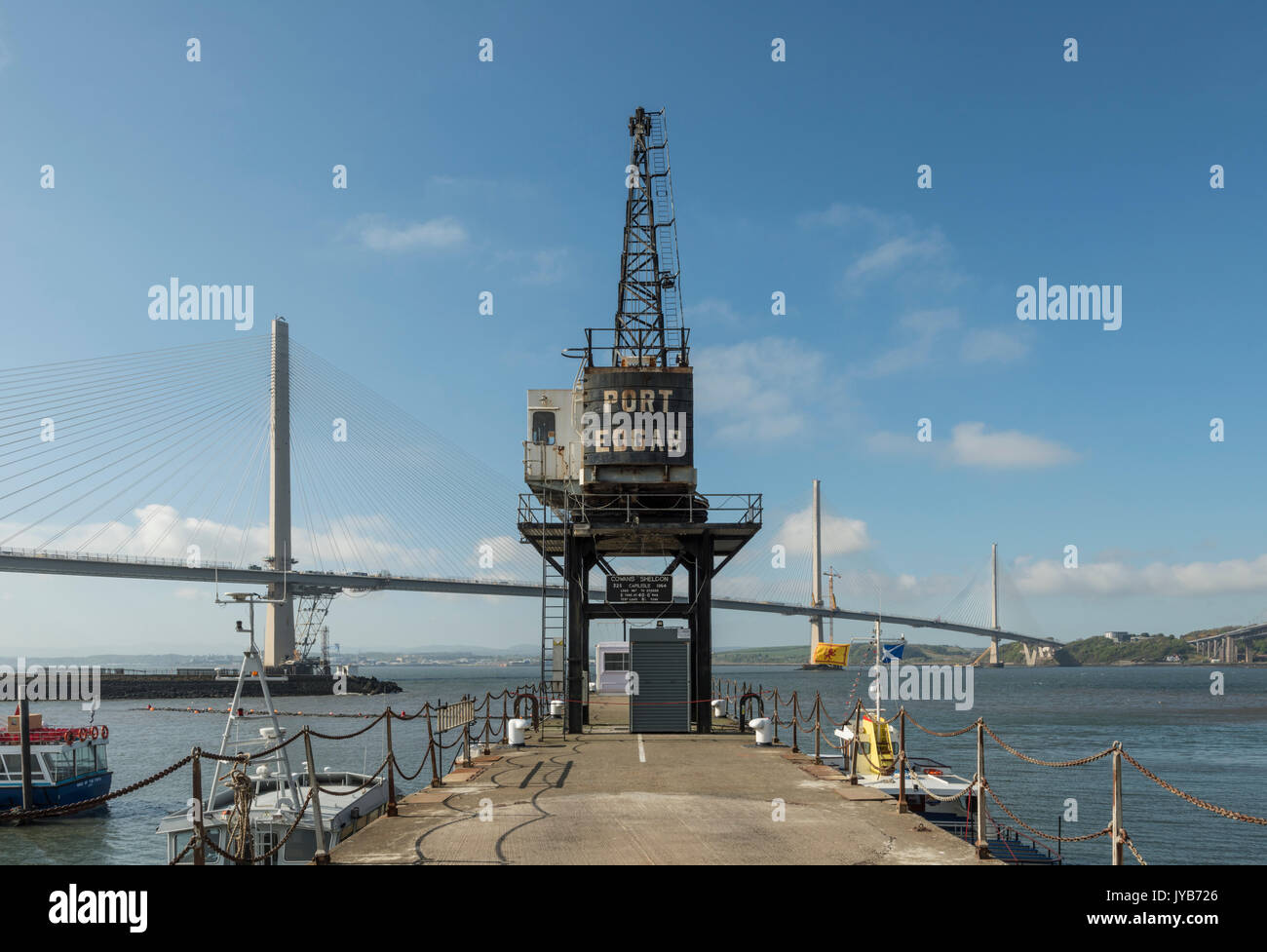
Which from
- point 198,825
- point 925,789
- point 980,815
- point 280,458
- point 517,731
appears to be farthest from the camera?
point 280,458

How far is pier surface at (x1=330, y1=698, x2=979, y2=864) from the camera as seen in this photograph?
463 inches

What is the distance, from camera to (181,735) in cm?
7181

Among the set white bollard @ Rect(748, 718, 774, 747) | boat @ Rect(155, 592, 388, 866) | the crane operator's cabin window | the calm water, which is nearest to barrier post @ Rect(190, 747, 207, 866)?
boat @ Rect(155, 592, 388, 866)

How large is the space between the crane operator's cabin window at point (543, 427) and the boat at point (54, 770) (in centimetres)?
2635

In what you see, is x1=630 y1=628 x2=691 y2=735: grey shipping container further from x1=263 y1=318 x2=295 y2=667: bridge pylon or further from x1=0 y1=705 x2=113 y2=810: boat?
x1=263 y1=318 x2=295 y2=667: bridge pylon

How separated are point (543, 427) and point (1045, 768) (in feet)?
136

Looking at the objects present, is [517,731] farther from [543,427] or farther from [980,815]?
[980,815]

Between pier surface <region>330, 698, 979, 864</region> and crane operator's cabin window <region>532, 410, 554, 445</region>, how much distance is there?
11293 millimetres

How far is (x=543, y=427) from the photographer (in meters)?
30.1

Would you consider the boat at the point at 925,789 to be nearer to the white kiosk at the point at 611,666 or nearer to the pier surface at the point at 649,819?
the pier surface at the point at 649,819

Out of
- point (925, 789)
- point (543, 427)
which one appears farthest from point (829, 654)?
point (543, 427)

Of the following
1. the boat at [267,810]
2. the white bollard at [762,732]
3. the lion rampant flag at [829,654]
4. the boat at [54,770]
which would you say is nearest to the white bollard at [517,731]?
the boat at [267,810]
